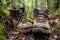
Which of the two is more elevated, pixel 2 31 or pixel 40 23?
pixel 40 23

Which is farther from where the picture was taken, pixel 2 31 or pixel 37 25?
pixel 2 31

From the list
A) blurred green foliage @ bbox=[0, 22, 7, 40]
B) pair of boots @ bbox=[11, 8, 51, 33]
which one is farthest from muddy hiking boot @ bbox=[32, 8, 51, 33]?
blurred green foliage @ bbox=[0, 22, 7, 40]

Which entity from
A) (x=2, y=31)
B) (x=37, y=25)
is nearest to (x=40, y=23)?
(x=37, y=25)

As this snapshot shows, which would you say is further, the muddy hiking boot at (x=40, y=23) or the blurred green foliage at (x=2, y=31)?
the blurred green foliage at (x=2, y=31)

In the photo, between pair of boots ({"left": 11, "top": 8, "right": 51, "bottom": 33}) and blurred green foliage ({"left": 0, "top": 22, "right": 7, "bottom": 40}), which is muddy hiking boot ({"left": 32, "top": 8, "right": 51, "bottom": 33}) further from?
blurred green foliage ({"left": 0, "top": 22, "right": 7, "bottom": 40})

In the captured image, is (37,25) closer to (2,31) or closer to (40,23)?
(40,23)

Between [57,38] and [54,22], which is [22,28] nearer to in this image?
[57,38]

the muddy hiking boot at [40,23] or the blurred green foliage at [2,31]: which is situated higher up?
the muddy hiking boot at [40,23]

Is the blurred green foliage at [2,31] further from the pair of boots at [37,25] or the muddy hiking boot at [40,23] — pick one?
the muddy hiking boot at [40,23]

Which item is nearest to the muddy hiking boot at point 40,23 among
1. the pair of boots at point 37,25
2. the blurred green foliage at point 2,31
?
the pair of boots at point 37,25

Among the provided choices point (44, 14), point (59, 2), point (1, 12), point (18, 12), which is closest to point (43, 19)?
point (44, 14)

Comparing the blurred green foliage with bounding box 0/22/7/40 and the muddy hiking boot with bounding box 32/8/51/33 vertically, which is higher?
the muddy hiking boot with bounding box 32/8/51/33

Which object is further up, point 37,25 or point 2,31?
point 37,25

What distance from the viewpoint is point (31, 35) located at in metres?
2.52
